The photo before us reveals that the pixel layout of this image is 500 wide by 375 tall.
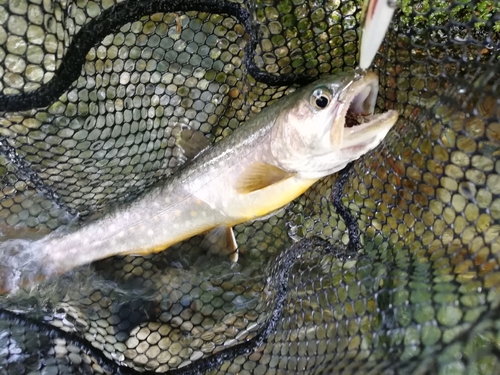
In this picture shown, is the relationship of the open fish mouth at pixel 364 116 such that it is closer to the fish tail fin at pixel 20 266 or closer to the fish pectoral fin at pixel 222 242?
the fish pectoral fin at pixel 222 242

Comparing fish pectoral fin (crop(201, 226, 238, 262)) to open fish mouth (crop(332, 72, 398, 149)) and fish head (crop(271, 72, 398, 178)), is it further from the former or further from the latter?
open fish mouth (crop(332, 72, 398, 149))

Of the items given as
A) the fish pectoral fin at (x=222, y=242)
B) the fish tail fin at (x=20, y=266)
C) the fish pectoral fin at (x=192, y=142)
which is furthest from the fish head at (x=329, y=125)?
the fish tail fin at (x=20, y=266)

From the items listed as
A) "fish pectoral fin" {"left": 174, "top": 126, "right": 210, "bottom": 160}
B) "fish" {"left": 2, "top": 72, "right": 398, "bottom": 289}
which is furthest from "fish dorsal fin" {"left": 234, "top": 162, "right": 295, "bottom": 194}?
"fish pectoral fin" {"left": 174, "top": 126, "right": 210, "bottom": 160}

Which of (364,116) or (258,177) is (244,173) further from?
(364,116)

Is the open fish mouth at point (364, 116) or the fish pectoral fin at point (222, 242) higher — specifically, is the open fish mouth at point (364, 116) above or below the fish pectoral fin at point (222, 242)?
above

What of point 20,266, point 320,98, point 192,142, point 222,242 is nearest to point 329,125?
point 320,98

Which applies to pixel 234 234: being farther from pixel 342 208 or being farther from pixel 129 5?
pixel 129 5
